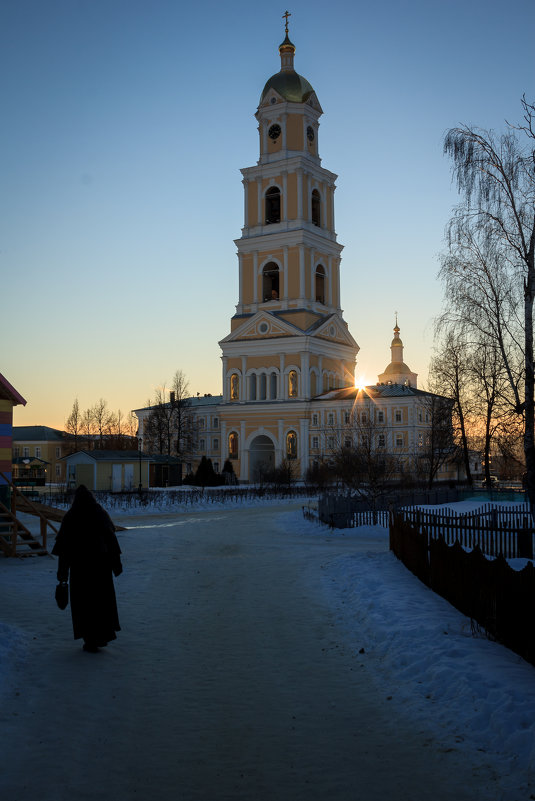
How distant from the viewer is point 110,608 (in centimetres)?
838

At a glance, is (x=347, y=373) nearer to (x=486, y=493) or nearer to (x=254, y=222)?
(x=254, y=222)

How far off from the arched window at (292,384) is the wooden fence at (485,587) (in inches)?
2191

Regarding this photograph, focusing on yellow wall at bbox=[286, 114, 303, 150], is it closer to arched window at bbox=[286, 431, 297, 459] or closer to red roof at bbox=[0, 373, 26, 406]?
arched window at bbox=[286, 431, 297, 459]

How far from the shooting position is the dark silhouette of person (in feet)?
27.1

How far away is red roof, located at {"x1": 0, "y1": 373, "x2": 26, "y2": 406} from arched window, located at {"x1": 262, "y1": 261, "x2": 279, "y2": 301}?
52211 millimetres

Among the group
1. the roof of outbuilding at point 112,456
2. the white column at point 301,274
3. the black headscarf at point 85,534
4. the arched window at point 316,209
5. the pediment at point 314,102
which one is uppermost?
the pediment at point 314,102

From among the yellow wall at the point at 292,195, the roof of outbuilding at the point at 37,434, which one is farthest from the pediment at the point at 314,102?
the roof of outbuilding at the point at 37,434

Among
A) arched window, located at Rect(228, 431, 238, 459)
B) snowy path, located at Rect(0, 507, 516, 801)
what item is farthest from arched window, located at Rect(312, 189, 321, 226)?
snowy path, located at Rect(0, 507, 516, 801)

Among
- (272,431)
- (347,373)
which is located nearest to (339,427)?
(272,431)

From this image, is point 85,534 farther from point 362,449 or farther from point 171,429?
point 171,429

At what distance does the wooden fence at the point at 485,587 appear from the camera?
781cm

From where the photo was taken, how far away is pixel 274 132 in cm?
7256

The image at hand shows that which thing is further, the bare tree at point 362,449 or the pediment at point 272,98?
the pediment at point 272,98

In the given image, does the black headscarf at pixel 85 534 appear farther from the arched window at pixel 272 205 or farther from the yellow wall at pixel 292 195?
the arched window at pixel 272 205
